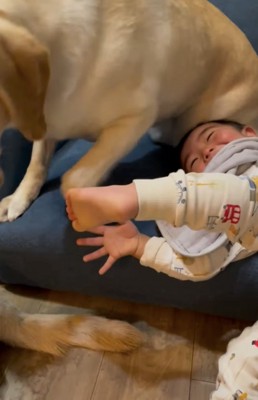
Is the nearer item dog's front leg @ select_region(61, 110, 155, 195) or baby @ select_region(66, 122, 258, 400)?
baby @ select_region(66, 122, 258, 400)

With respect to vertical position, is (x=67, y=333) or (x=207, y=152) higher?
(x=207, y=152)

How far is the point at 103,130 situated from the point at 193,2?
0.42 metres

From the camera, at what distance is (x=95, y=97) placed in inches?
47.9

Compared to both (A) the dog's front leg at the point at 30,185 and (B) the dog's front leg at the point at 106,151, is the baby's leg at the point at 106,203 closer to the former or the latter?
(B) the dog's front leg at the point at 106,151

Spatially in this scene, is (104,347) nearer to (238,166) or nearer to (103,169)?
(103,169)

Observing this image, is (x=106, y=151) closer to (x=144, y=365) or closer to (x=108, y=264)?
(x=108, y=264)

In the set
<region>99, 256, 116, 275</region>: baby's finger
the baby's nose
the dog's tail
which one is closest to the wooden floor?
the dog's tail

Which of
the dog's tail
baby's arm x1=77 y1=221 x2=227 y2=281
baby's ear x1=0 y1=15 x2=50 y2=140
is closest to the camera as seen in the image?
baby's ear x1=0 y1=15 x2=50 y2=140

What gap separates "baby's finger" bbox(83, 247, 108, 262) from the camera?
1313mm

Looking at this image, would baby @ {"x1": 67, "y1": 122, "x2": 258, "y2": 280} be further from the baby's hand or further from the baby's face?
the baby's face

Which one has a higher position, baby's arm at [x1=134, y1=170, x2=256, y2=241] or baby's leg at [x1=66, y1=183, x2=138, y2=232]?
baby's arm at [x1=134, y1=170, x2=256, y2=241]

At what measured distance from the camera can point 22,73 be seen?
1.00m

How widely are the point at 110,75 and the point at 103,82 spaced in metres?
0.02

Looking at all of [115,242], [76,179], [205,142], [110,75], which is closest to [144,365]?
[115,242]
